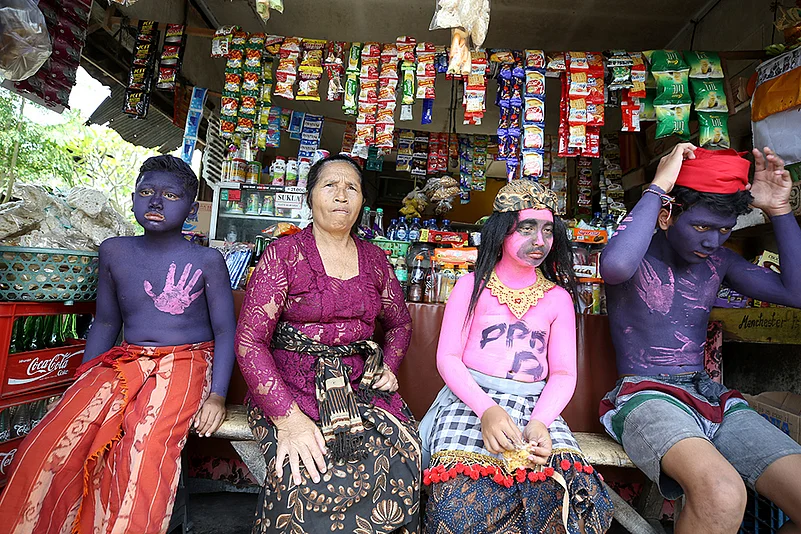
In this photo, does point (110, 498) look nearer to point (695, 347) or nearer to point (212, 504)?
point (212, 504)

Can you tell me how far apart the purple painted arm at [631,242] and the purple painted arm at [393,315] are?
0.89 meters

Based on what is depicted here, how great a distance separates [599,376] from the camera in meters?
2.50

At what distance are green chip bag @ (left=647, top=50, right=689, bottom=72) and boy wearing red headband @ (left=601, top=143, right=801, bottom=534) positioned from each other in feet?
5.66

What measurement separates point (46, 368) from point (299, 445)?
1314 mm

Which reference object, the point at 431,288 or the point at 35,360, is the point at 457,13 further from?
the point at 35,360

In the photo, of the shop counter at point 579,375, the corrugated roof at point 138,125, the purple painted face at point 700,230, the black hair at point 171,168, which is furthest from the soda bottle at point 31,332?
the corrugated roof at point 138,125

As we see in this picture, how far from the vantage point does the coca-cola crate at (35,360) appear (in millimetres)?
1876

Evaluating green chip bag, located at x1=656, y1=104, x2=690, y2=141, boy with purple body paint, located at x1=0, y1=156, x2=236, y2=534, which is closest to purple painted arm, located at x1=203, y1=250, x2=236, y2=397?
boy with purple body paint, located at x1=0, y1=156, x2=236, y2=534

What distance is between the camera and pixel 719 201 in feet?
6.33

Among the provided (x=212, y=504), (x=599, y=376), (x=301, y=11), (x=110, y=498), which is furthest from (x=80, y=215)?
(x=301, y=11)

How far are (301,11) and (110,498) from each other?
4969 millimetres

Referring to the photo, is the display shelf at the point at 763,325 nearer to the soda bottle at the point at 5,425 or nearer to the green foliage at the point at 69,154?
the soda bottle at the point at 5,425

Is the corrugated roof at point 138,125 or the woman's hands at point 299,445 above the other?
the corrugated roof at point 138,125

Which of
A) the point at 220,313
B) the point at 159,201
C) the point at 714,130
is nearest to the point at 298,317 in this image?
the point at 220,313
